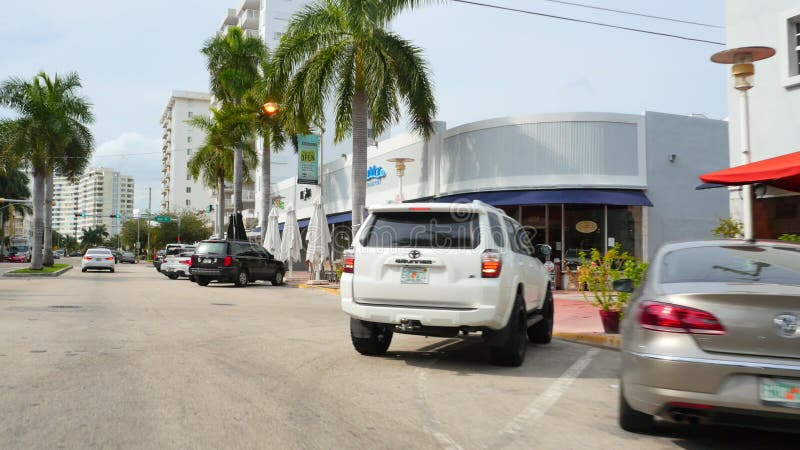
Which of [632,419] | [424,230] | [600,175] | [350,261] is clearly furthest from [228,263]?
[632,419]

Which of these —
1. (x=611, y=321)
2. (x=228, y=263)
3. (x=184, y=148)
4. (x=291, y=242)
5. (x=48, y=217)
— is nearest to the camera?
(x=611, y=321)

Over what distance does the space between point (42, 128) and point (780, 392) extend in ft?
123

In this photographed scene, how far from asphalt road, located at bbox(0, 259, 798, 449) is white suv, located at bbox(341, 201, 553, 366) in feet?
1.62

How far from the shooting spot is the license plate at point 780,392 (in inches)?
159

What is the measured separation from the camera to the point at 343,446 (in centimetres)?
450

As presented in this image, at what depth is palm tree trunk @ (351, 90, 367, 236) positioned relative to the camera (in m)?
22.5

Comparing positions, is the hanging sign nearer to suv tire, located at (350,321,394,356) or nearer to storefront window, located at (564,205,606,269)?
storefront window, located at (564,205,606,269)

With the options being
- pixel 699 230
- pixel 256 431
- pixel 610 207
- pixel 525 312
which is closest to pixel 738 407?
pixel 256 431

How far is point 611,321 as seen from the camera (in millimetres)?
10602

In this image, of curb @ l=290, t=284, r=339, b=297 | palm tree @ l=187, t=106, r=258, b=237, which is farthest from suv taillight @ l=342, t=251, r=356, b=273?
palm tree @ l=187, t=106, r=258, b=237

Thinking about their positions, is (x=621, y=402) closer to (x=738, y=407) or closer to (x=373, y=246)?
(x=738, y=407)

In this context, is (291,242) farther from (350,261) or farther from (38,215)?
(350,261)

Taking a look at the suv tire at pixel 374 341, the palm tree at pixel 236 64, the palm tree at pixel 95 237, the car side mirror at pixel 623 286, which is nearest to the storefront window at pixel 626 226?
the suv tire at pixel 374 341

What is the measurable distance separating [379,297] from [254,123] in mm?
27957
